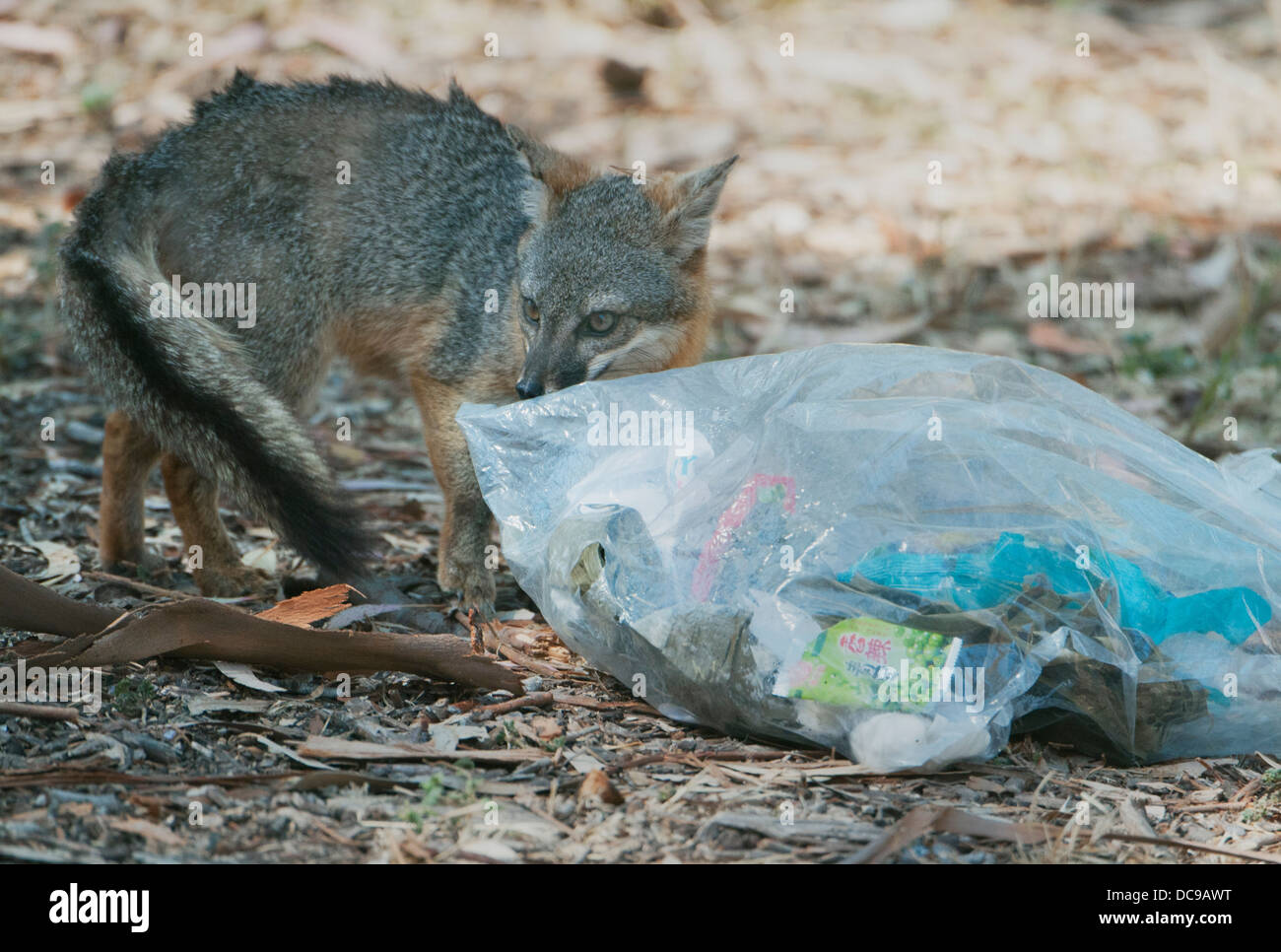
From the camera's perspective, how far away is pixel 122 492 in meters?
4.83

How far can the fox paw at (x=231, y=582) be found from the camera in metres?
4.70

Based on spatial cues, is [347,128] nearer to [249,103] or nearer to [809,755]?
[249,103]

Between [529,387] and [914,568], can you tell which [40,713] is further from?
[914,568]

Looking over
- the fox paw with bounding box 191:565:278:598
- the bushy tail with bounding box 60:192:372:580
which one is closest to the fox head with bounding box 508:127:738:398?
the bushy tail with bounding box 60:192:372:580

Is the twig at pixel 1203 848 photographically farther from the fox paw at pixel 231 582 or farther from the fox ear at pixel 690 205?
the fox paw at pixel 231 582

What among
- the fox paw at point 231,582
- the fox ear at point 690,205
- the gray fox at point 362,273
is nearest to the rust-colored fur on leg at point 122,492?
the gray fox at point 362,273

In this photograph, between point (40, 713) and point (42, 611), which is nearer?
point (40, 713)

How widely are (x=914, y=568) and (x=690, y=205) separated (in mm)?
2064

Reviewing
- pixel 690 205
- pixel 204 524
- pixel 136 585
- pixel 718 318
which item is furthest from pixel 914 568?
pixel 718 318

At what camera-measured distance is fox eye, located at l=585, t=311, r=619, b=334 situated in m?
4.71

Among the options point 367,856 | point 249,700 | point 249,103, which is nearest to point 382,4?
point 249,103

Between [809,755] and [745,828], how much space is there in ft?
1.52

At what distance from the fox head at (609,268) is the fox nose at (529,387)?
11 centimetres

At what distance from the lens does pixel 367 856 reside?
281cm
